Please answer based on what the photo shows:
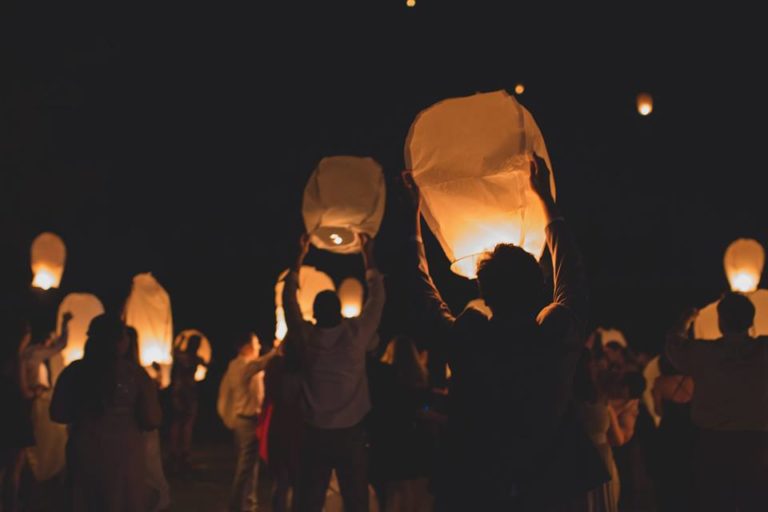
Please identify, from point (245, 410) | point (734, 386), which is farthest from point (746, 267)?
point (245, 410)

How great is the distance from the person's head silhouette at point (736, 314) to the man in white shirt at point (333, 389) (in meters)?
2.16

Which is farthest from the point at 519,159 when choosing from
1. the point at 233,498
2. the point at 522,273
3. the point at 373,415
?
the point at 233,498

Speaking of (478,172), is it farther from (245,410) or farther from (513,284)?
(245,410)

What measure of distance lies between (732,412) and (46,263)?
30.6 ft

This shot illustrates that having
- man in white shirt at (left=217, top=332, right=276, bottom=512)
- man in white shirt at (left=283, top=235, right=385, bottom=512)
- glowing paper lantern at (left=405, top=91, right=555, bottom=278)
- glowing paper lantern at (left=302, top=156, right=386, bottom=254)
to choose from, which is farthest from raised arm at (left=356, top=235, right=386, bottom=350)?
glowing paper lantern at (left=405, top=91, right=555, bottom=278)

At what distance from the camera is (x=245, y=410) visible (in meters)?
8.64

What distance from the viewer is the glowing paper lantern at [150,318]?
33.9 feet

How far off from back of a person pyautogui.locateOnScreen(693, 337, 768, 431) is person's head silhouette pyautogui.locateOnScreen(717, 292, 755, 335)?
75 millimetres

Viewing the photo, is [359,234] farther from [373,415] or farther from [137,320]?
[137,320]

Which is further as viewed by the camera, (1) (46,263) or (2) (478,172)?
(1) (46,263)

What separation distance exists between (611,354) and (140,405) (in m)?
8.38

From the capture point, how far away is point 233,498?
26.5 ft

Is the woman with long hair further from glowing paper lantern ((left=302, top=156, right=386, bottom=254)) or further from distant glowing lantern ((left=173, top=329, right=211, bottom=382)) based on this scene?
distant glowing lantern ((left=173, top=329, right=211, bottom=382))

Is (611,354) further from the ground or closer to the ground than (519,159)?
closer to the ground
